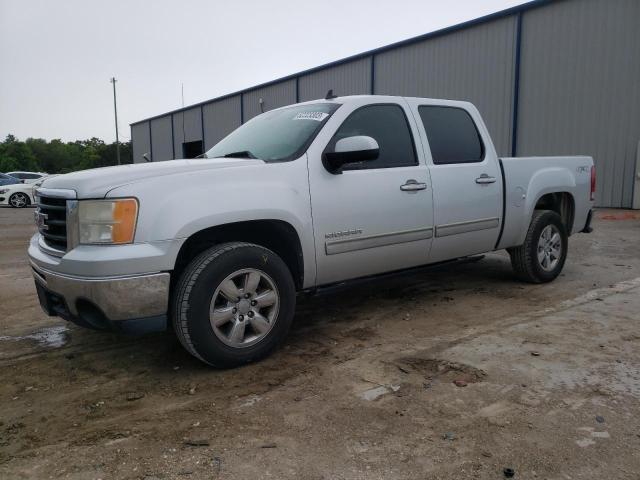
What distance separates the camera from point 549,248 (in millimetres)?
5613

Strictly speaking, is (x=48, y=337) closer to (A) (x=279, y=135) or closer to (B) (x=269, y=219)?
(B) (x=269, y=219)

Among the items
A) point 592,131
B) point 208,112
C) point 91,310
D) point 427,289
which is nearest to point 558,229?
point 427,289

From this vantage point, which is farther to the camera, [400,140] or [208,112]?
[208,112]

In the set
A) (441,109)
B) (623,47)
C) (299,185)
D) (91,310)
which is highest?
(623,47)

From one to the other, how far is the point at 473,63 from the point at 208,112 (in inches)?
732

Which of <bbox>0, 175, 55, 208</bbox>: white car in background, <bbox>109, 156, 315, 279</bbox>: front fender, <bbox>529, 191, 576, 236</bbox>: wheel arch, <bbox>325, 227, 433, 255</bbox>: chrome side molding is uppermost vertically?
<bbox>109, 156, 315, 279</bbox>: front fender

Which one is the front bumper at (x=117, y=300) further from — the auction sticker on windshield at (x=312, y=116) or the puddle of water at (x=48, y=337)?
the auction sticker on windshield at (x=312, y=116)

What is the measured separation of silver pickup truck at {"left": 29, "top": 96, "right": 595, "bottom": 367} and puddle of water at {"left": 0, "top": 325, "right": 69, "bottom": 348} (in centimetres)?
67

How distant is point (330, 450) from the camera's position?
2379 mm

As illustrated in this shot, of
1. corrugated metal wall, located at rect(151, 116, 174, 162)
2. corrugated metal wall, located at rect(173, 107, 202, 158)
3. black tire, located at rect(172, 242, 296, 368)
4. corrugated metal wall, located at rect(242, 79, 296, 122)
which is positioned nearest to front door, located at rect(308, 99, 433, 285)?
black tire, located at rect(172, 242, 296, 368)

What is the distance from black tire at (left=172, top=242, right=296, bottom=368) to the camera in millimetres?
3098

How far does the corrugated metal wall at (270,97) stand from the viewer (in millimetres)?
23562

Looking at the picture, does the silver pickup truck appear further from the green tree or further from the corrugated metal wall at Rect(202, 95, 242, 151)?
the green tree

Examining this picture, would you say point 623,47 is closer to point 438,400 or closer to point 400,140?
point 400,140
